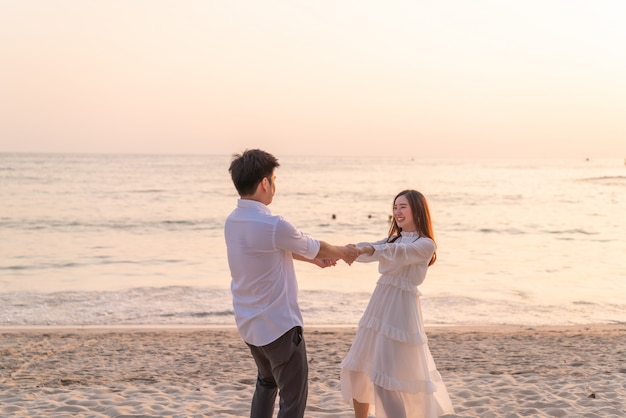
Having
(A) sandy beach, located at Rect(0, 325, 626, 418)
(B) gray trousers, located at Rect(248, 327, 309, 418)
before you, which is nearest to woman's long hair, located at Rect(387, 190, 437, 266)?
(B) gray trousers, located at Rect(248, 327, 309, 418)

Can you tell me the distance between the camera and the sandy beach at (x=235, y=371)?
20.7ft

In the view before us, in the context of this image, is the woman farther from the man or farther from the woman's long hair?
the man

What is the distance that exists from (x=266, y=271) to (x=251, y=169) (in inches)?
22.8

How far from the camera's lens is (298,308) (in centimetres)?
406

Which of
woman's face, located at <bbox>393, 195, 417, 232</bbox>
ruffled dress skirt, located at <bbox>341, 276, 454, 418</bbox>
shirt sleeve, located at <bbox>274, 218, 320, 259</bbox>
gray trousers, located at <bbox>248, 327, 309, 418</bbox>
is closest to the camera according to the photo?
shirt sleeve, located at <bbox>274, 218, 320, 259</bbox>

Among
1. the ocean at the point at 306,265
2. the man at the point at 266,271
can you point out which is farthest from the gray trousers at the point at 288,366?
the ocean at the point at 306,265

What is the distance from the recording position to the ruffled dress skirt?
468 centimetres

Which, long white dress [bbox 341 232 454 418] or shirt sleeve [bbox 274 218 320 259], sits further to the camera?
long white dress [bbox 341 232 454 418]

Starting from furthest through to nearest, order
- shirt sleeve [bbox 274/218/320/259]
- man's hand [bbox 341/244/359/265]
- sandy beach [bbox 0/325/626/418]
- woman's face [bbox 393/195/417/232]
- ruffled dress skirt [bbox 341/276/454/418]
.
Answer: sandy beach [bbox 0/325/626/418] < woman's face [bbox 393/195/417/232] < ruffled dress skirt [bbox 341/276/454/418] < man's hand [bbox 341/244/359/265] < shirt sleeve [bbox 274/218/320/259]

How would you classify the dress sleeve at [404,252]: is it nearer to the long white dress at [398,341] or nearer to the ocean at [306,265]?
the long white dress at [398,341]

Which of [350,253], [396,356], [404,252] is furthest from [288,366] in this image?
[404,252]

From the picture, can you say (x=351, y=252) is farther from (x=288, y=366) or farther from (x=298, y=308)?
(x=288, y=366)

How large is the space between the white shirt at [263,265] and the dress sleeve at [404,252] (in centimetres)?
72

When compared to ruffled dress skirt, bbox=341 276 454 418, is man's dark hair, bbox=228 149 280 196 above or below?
above
